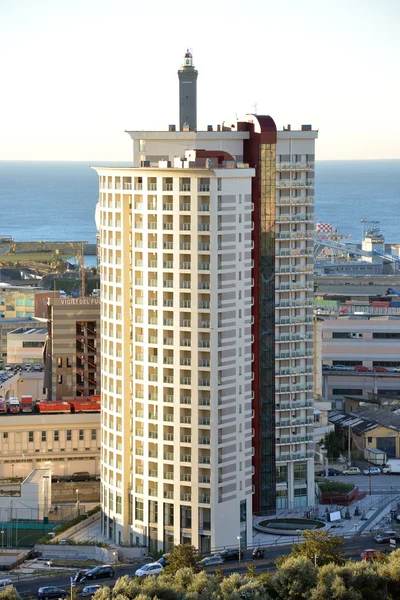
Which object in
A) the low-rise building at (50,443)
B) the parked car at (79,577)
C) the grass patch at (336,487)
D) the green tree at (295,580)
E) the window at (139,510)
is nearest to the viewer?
the green tree at (295,580)

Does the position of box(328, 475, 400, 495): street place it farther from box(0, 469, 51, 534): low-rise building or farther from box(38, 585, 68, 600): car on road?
box(38, 585, 68, 600): car on road

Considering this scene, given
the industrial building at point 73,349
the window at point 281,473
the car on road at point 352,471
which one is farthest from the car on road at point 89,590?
the industrial building at point 73,349

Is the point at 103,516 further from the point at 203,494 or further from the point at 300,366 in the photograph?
the point at 300,366

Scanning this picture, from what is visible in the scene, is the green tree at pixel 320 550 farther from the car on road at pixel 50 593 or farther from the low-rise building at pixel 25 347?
the low-rise building at pixel 25 347

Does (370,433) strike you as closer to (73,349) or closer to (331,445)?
(331,445)

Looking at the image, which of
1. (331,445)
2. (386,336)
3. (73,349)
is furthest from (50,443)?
(386,336)

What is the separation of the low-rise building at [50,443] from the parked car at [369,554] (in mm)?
15057

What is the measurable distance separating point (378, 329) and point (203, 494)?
34.3 meters

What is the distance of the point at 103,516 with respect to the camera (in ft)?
193

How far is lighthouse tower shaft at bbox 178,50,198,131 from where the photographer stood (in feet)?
228

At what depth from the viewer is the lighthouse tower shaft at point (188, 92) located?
69594 millimetres

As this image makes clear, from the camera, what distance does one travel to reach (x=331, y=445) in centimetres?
7162

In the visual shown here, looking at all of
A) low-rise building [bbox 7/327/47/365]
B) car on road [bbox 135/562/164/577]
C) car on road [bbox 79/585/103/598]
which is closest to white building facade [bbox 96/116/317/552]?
car on road [bbox 135/562/164/577]

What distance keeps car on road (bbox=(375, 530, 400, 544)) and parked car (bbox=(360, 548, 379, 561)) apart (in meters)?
1.55
